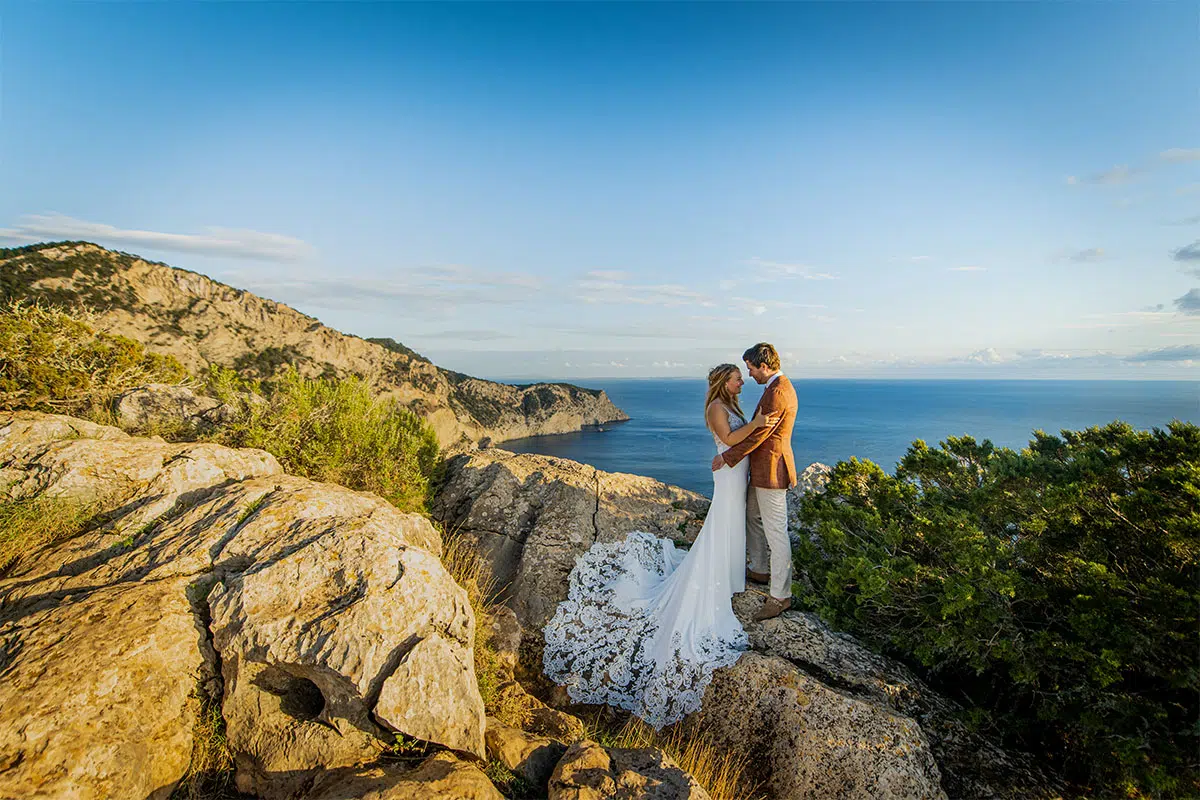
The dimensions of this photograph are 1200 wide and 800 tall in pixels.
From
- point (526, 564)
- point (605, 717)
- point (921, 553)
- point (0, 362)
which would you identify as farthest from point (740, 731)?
point (0, 362)

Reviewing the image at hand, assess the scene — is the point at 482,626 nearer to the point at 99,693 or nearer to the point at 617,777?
the point at 617,777

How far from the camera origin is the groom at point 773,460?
599 cm

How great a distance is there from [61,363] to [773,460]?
9266 mm

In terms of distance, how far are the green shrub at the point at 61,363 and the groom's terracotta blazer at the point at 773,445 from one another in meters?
8.39

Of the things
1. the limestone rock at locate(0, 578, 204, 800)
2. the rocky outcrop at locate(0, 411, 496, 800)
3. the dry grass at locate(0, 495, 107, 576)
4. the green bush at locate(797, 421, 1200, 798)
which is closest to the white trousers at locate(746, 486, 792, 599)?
the green bush at locate(797, 421, 1200, 798)

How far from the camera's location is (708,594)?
20.0ft

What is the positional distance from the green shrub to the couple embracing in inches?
274

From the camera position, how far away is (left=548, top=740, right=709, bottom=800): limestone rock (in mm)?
3127

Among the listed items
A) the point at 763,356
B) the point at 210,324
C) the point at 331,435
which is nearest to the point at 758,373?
the point at 763,356

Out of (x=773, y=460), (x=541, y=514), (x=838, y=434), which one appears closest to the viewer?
(x=773, y=460)

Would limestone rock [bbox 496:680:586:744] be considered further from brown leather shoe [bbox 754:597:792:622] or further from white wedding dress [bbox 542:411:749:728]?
brown leather shoe [bbox 754:597:792:622]

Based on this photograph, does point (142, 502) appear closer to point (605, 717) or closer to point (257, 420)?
point (257, 420)

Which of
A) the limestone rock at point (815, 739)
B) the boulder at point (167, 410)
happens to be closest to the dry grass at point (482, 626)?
the limestone rock at point (815, 739)

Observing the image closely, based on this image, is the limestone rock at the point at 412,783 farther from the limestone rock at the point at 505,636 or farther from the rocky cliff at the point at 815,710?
the rocky cliff at the point at 815,710
